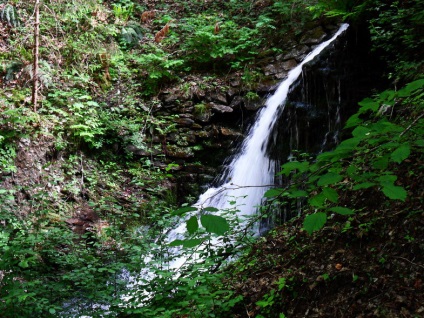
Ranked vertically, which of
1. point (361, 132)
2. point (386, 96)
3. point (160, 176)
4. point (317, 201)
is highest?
point (386, 96)

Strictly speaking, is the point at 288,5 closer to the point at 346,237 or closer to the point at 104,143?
the point at 104,143

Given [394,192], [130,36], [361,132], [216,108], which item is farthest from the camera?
[130,36]

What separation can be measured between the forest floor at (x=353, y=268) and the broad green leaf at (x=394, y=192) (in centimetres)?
85

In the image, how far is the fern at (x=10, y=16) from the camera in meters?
7.51

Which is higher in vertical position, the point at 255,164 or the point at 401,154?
the point at 401,154

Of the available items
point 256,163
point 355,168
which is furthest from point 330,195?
point 256,163

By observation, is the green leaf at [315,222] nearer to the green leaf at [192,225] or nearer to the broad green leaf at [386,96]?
the green leaf at [192,225]

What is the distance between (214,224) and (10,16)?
827cm

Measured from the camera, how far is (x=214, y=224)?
136 cm

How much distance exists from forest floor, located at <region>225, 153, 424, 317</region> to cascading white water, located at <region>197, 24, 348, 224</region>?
3.32 m

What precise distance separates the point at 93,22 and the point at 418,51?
25.0 feet

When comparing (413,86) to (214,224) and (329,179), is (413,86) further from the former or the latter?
(214,224)

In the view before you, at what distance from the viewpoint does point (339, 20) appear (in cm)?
867

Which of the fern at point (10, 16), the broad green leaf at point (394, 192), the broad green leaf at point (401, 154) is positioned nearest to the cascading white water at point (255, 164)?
the broad green leaf at point (401, 154)
